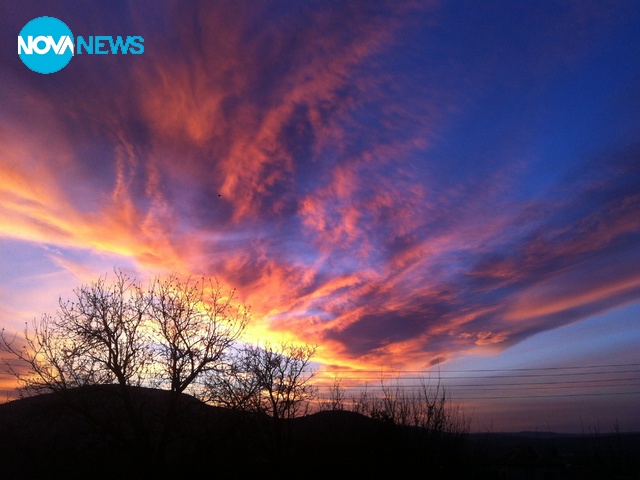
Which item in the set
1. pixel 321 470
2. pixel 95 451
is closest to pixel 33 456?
pixel 95 451

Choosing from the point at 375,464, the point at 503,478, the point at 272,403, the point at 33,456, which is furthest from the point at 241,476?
the point at 503,478

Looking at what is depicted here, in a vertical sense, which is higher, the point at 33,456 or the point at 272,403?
the point at 272,403

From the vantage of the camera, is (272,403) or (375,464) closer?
(375,464)

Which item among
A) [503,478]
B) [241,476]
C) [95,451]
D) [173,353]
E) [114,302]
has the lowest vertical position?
[503,478]

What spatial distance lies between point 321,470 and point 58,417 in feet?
49.3

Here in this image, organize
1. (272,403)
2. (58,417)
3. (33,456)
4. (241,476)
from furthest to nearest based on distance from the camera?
(272,403)
(33,456)
(241,476)
(58,417)

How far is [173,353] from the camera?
29.2m

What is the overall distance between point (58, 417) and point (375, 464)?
17.9 metres

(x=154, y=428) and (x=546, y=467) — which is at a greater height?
(x=154, y=428)

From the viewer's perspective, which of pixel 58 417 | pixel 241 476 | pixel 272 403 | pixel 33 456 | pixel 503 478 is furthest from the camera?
pixel 503 478

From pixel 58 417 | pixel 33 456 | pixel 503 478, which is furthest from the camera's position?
pixel 503 478

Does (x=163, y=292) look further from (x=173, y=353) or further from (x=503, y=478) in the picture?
(x=503, y=478)

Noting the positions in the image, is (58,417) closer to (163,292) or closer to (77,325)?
(77,325)

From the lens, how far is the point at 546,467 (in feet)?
234
